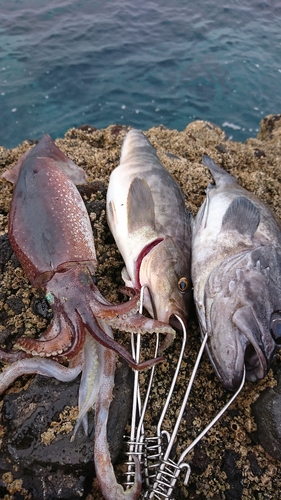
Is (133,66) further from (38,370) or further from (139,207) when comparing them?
(38,370)

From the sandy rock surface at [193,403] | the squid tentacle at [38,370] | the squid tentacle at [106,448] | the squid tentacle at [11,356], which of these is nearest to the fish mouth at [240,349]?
the sandy rock surface at [193,403]

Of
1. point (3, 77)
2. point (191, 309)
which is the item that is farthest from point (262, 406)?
point (3, 77)

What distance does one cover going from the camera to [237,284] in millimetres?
2742

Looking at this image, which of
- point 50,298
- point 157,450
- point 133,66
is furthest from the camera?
point 133,66

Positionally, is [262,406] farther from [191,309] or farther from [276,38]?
[276,38]

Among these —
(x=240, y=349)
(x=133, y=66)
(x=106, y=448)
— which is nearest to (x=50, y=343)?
(x=106, y=448)

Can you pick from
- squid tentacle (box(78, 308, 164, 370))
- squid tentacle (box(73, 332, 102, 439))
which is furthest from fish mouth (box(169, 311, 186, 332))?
squid tentacle (box(73, 332, 102, 439))

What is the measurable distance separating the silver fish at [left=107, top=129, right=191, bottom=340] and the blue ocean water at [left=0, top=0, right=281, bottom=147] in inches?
237

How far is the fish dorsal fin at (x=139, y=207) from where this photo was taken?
3.19 meters

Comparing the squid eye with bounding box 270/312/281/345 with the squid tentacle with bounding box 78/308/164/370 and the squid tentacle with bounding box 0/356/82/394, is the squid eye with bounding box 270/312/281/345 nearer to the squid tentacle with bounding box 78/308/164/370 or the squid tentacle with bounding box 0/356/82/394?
the squid tentacle with bounding box 78/308/164/370

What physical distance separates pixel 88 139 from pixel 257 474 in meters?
4.18

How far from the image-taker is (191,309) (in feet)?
10.2

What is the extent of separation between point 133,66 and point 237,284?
1003 centimetres

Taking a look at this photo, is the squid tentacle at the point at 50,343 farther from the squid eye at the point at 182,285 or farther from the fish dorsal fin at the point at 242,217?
the fish dorsal fin at the point at 242,217
